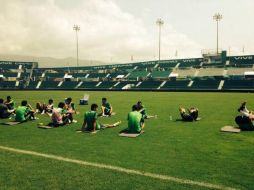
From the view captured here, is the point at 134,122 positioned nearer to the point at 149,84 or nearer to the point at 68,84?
the point at 149,84

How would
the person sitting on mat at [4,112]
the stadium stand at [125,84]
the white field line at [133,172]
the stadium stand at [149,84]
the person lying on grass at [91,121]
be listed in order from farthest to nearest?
the stadium stand at [125,84] → the stadium stand at [149,84] → the person sitting on mat at [4,112] → the person lying on grass at [91,121] → the white field line at [133,172]

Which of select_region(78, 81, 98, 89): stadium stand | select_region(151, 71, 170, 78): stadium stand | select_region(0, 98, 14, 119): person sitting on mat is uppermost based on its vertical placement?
select_region(151, 71, 170, 78): stadium stand

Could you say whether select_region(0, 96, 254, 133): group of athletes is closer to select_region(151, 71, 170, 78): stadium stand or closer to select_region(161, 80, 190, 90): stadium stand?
select_region(161, 80, 190, 90): stadium stand

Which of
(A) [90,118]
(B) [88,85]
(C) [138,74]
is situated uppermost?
(C) [138,74]

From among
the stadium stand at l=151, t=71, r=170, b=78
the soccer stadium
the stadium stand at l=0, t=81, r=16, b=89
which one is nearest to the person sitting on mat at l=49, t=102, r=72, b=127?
the soccer stadium

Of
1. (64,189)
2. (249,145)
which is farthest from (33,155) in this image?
(249,145)

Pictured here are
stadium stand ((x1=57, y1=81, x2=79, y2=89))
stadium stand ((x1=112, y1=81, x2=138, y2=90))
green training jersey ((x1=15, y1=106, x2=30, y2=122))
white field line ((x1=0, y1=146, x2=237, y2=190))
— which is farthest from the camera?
stadium stand ((x1=57, y1=81, x2=79, y2=89))

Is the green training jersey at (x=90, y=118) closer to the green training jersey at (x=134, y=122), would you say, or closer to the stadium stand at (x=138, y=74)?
the green training jersey at (x=134, y=122)

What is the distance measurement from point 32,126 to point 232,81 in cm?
6450

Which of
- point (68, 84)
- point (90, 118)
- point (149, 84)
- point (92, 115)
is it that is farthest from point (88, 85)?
point (92, 115)

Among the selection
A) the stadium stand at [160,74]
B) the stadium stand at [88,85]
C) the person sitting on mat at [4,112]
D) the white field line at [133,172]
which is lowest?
the white field line at [133,172]

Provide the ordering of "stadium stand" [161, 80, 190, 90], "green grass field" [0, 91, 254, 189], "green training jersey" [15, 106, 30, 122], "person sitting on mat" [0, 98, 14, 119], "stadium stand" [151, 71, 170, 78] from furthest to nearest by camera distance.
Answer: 1. "stadium stand" [151, 71, 170, 78]
2. "stadium stand" [161, 80, 190, 90]
3. "person sitting on mat" [0, 98, 14, 119]
4. "green training jersey" [15, 106, 30, 122]
5. "green grass field" [0, 91, 254, 189]

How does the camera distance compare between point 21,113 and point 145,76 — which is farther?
point 145,76

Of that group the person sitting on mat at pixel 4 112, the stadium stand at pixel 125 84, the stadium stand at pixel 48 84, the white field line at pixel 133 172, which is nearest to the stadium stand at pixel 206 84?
the stadium stand at pixel 125 84
